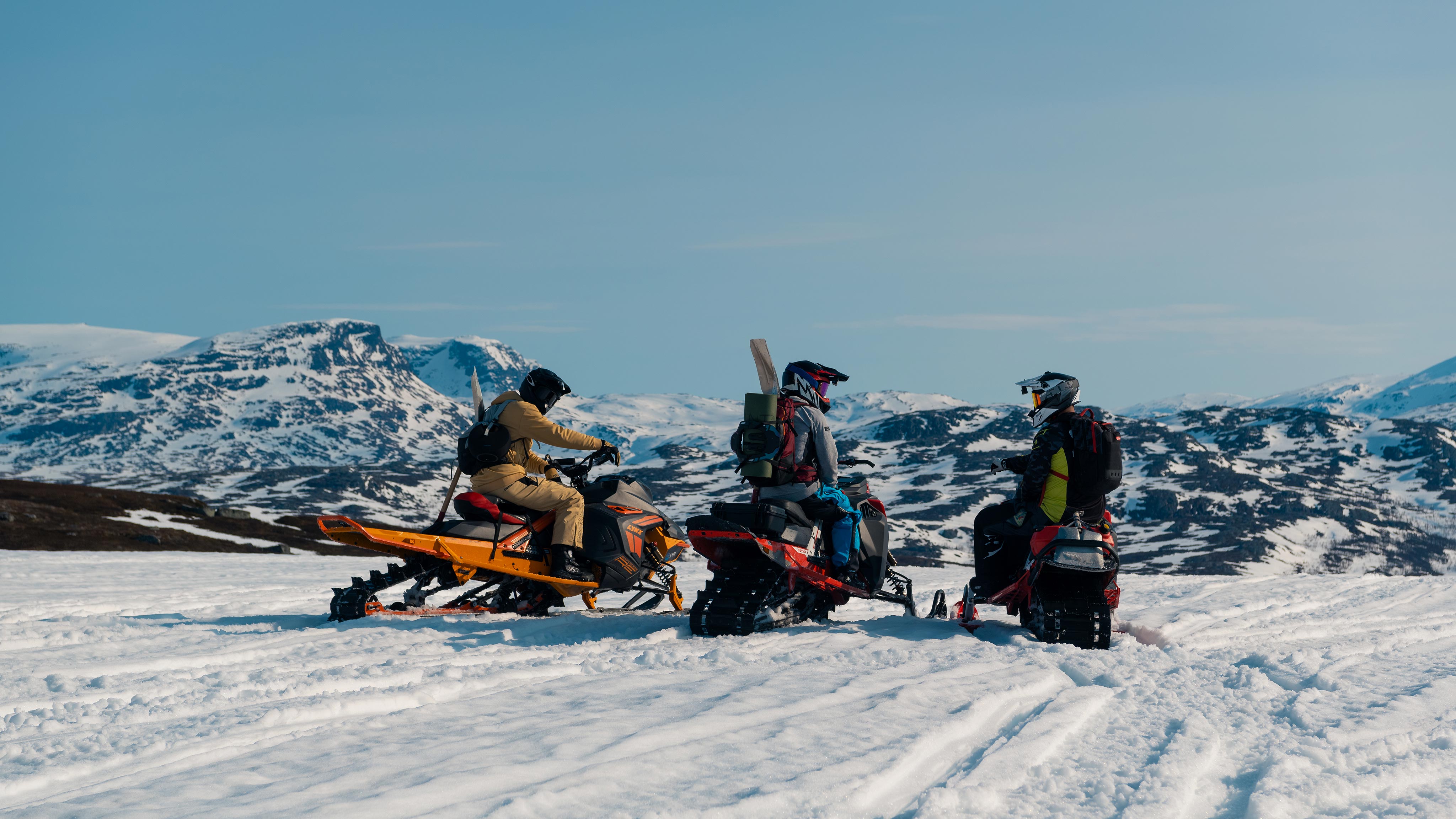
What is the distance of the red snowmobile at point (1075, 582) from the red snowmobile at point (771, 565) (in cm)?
154

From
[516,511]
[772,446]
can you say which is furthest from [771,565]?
[516,511]

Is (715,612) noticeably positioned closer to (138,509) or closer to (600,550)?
(600,550)

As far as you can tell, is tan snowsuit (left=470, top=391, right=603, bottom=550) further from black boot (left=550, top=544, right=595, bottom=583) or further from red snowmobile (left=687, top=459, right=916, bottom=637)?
red snowmobile (left=687, top=459, right=916, bottom=637)

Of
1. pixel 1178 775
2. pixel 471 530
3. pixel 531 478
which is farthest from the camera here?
pixel 531 478

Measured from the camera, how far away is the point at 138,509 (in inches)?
2443

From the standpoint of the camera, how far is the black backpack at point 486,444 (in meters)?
9.86

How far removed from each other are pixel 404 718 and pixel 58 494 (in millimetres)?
67841

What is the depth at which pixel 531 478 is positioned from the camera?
10344 millimetres

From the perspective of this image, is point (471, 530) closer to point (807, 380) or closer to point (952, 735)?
point (807, 380)

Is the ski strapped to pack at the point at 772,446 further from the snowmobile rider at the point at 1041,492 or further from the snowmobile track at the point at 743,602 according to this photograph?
the snowmobile rider at the point at 1041,492

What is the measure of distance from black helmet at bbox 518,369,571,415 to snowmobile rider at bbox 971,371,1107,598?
396cm

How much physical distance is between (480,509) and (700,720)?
16.3ft

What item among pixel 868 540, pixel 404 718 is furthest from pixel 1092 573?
pixel 404 718

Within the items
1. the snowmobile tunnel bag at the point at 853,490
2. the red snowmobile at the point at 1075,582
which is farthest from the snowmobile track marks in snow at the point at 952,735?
the snowmobile tunnel bag at the point at 853,490
